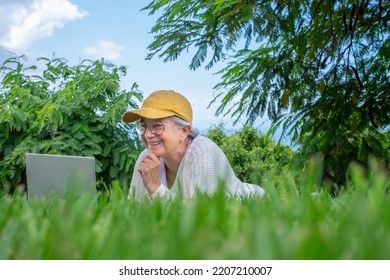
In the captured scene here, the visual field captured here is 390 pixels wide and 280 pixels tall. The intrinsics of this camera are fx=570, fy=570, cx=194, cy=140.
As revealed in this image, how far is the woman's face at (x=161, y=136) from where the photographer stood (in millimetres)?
3836

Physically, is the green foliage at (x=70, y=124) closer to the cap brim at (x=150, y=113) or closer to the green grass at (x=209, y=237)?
the cap brim at (x=150, y=113)

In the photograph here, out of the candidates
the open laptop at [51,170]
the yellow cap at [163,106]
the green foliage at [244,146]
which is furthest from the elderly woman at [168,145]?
the green foliage at [244,146]

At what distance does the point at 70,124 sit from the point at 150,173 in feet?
9.28

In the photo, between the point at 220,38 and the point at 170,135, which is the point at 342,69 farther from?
the point at 170,135

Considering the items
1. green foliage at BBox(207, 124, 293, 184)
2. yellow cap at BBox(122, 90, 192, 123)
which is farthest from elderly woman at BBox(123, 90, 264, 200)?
green foliage at BBox(207, 124, 293, 184)

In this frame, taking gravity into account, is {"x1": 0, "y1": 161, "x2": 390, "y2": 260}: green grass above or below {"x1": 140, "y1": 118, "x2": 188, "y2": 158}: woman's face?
below

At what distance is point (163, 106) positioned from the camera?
12.5ft

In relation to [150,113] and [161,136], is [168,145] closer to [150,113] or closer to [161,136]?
[161,136]

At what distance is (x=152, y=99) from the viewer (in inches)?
150

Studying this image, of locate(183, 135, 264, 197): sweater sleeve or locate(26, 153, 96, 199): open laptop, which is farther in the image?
locate(183, 135, 264, 197): sweater sleeve

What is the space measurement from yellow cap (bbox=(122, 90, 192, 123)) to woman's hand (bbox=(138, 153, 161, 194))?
1.00 feet

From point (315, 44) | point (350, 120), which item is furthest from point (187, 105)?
point (350, 120)

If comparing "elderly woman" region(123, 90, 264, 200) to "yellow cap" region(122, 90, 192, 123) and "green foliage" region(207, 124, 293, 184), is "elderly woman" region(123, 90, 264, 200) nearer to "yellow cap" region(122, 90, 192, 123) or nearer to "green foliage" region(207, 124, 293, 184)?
"yellow cap" region(122, 90, 192, 123)

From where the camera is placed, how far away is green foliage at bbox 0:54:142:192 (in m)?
6.00
